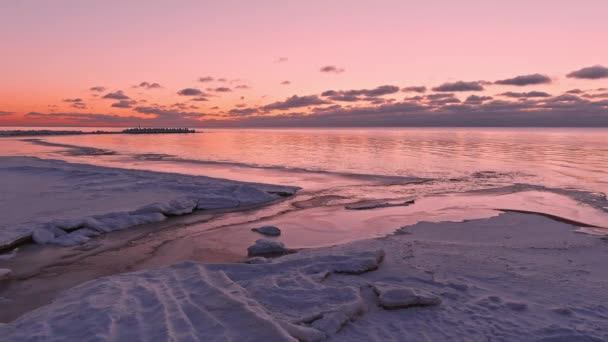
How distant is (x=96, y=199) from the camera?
15969 millimetres

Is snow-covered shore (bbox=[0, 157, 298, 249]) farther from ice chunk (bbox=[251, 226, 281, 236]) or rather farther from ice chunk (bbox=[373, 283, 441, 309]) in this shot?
ice chunk (bbox=[373, 283, 441, 309])

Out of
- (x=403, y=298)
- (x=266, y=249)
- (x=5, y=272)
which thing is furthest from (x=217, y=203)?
(x=403, y=298)

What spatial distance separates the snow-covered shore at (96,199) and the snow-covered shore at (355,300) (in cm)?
503

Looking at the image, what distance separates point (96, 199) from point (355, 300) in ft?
43.4

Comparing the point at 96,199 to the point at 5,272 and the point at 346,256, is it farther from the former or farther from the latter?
the point at 346,256

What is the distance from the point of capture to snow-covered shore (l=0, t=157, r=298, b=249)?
11922 mm

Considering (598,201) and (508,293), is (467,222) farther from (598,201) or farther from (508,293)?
(598,201)

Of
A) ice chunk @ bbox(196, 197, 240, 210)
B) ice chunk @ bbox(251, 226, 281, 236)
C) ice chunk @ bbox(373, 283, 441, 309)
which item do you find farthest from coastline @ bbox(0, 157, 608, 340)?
ice chunk @ bbox(196, 197, 240, 210)

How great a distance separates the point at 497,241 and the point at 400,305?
18.4 feet

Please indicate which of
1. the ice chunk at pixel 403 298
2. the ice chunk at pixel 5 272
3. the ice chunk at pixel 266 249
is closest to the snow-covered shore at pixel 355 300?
the ice chunk at pixel 403 298

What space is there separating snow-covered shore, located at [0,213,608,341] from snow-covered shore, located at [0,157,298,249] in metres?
5.03

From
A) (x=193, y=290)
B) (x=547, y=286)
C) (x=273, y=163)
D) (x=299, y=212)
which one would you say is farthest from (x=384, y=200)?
(x=273, y=163)

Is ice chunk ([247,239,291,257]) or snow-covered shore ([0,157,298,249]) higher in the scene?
snow-covered shore ([0,157,298,249])

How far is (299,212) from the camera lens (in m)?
15.5
